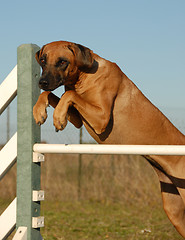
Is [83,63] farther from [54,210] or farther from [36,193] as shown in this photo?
[54,210]

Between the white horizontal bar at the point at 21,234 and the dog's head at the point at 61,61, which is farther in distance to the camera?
the dog's head at the point at 61,61

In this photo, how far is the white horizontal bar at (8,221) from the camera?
305 centimetres

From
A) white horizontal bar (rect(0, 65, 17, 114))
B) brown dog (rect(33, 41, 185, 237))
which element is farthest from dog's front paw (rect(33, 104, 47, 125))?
white horizontal bar (rect(0, 65, 17, 114))

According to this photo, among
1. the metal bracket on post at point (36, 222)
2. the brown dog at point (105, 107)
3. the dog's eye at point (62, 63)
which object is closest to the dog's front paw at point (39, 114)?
the brown dog at point (105, 107)

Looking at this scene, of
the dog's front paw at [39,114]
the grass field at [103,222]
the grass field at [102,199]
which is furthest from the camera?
the grass field at [102,199]

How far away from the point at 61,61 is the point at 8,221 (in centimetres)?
128

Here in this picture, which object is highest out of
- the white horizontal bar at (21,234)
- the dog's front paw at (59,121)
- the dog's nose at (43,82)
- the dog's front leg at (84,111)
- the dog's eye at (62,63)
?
the dog's eye at (62,63)

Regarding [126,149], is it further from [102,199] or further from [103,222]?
[102,199]

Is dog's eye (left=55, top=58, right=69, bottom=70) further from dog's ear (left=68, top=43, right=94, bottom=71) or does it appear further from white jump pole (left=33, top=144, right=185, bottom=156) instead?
white jump pole (left=33, top=144, right=185, bottom=156)

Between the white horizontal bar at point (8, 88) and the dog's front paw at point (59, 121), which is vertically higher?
the white horizontal bar at point (8, 88)

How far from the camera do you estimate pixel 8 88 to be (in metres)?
3.17

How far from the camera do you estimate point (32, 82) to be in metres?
3.04

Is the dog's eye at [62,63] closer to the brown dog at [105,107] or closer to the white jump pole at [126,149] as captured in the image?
the brown dog at [105,107]

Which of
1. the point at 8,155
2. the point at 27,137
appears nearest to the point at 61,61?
the point at 27,137
